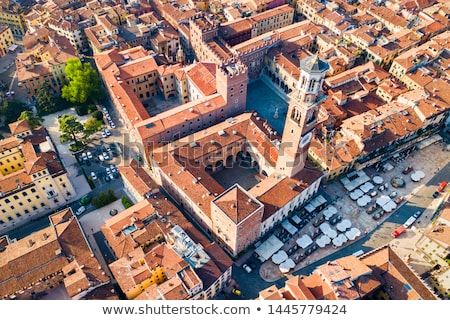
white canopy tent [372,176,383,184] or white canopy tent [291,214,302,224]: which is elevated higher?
white canopy tent [372,176,383,184]

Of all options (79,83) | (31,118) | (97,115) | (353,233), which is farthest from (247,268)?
(79,83)

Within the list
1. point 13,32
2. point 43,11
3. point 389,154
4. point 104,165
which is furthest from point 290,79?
point 13,32

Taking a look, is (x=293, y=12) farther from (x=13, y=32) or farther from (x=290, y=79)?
(x=13, y=32)

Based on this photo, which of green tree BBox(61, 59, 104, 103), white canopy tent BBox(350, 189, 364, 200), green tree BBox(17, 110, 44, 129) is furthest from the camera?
green tree BBox(61, 59, 104, 103)

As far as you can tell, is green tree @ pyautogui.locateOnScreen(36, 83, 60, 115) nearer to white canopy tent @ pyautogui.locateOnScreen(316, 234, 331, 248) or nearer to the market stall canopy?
white canopy tent @ pyautogui.locateOnScreen(316, 234, 331, 248)

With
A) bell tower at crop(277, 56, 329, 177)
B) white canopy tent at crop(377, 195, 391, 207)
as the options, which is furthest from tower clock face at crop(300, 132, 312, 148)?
white canopy tent at crop(377, 195, 391, 207)

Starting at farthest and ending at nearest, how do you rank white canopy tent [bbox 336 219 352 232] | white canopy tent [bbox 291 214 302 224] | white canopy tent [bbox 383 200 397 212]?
white canopy tent [bbox 383 200 397 212] → white canopy tent [bbox 291 214 302 224] → white canopy tent [bbox 336 219 352 232]

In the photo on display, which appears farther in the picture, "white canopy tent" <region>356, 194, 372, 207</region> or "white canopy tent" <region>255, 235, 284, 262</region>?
"white canopy tent" <region>356, 194, 372, 207</region>
